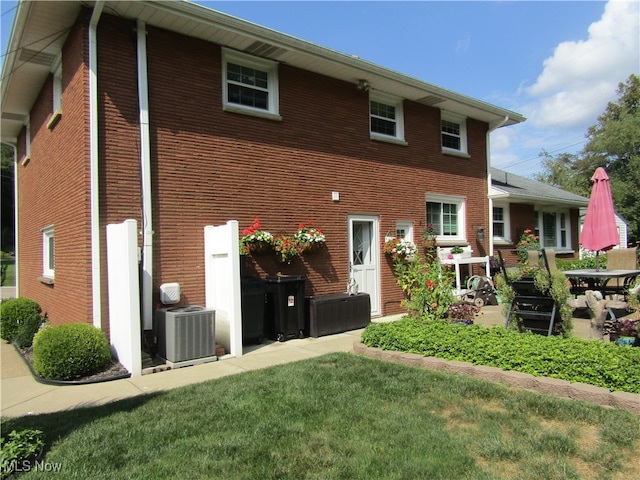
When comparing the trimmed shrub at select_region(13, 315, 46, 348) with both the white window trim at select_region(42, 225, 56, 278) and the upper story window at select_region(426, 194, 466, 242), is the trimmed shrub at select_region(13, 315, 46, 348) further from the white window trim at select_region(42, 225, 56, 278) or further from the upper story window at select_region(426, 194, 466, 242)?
the upper story window at select_region(426, 194, 466, 242)

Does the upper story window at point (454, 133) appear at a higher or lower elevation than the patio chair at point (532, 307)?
higher

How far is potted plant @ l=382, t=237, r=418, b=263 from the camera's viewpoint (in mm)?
10250

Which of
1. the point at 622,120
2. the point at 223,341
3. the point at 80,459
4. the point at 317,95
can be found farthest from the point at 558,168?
the point at 80,459

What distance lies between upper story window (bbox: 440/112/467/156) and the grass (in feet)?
29.2

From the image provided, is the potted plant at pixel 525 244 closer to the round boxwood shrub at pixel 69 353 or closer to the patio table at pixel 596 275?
the patio table at pixel 596 275

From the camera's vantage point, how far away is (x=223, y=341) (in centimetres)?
717

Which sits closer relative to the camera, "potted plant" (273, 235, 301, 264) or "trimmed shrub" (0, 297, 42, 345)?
"potted plant" (273, 235, 301, 264)

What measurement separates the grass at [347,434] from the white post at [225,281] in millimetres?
1755

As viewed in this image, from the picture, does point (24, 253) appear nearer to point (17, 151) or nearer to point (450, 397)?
point (17, 151)

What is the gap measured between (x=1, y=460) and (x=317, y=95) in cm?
811

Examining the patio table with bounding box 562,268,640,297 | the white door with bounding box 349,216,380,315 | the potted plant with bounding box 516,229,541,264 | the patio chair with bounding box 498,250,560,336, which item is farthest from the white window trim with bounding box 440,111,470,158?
the patio chair with bounding box 498,250,560,336

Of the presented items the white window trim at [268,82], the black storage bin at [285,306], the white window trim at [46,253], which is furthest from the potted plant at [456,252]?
the white window trim at [46,253]

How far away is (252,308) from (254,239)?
1.21 metres

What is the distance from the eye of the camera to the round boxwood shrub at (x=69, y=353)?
564cm
